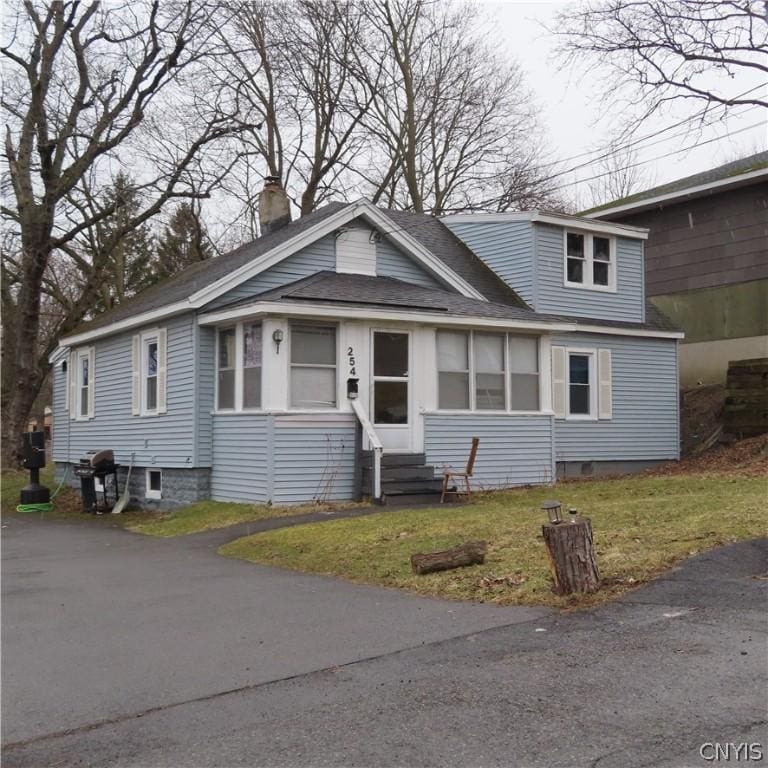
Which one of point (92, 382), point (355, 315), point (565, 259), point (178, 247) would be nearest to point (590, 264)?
point (565, 259)

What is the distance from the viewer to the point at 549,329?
17.7 m

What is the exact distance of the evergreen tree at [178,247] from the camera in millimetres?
38688

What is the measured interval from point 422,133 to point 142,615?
92.9 feet

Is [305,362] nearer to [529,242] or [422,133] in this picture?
[529,242]

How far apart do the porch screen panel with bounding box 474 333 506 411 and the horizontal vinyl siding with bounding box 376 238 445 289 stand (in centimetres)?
206

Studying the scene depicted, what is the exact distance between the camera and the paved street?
4883 millimetres

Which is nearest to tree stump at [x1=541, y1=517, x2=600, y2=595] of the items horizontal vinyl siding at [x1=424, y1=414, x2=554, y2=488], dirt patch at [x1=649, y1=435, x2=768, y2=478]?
horizontal vinyl siding at [x1=424, y1=414, x2=554, y2=488]

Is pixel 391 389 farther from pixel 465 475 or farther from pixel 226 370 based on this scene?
pixel 226 370

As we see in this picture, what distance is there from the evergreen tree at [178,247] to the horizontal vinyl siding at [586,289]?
66.8ft

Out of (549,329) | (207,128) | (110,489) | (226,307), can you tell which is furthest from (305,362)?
(207,128)

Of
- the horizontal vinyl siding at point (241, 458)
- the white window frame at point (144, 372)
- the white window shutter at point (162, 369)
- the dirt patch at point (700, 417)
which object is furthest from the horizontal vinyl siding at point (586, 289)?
the white window frame at point (144, 372)

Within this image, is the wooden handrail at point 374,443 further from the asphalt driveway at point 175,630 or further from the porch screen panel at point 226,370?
the asphalt driveway at point 175,630

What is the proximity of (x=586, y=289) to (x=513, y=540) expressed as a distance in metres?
11.9

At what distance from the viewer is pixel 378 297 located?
1638cm
